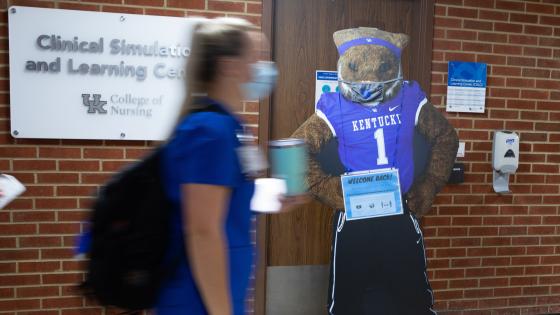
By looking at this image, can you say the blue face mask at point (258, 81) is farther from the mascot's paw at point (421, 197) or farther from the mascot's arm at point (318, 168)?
the mascot's paw at point (421, 197)

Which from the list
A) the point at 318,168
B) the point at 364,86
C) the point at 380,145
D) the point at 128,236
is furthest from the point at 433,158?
the point at 128,236

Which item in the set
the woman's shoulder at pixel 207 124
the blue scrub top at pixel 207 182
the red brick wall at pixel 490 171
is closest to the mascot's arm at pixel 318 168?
the red brick wall at pixel 490 171

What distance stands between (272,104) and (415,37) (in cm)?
114

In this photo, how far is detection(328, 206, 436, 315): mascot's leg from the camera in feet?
9.84

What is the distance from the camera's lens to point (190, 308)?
128 centimetres

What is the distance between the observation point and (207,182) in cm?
118

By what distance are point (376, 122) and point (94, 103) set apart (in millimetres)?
1781

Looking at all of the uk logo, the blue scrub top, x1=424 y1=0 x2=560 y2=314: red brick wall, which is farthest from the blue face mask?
x1=424 y1=0 x2=560 y2=314: red brick wall

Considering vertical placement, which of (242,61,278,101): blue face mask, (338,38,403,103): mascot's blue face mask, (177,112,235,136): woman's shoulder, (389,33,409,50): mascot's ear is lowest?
(177,112,235,136): woman's shoulder

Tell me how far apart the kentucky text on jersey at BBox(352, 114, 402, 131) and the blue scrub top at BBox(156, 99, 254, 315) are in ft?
5.79

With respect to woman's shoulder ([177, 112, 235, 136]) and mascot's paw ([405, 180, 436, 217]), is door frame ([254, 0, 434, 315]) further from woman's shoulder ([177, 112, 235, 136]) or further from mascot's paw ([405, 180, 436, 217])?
woman's shoulder ([177, 112, 235, 136])

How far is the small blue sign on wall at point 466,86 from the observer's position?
3158mm

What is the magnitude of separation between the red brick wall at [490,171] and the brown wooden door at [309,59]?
0.16m

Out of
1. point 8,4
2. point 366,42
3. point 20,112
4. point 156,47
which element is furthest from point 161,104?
point 366,42
